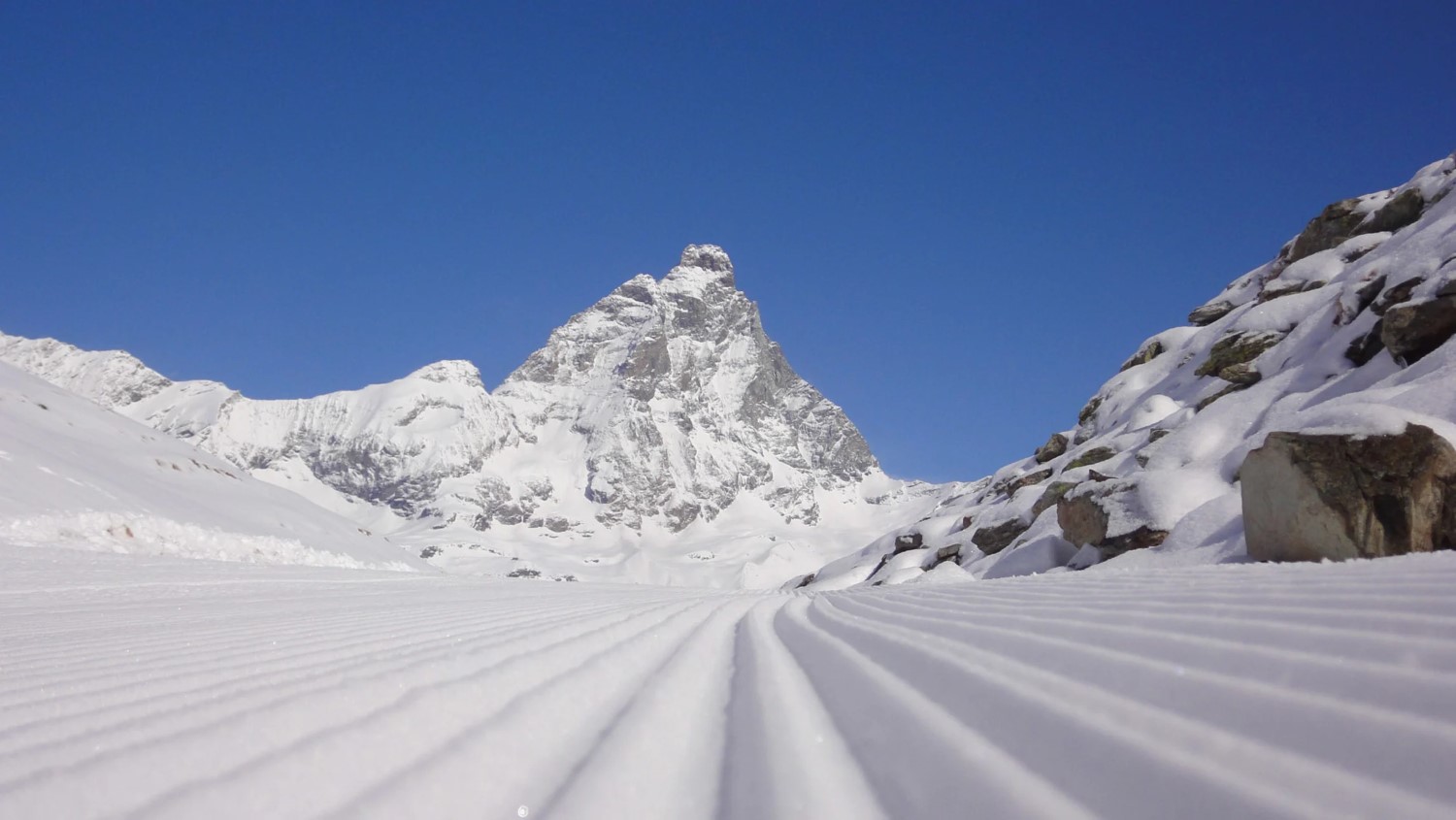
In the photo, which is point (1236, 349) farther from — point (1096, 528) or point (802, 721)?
point (802, 721)

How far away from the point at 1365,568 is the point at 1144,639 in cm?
237

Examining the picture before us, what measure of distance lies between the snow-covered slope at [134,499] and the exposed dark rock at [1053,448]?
2132 cm

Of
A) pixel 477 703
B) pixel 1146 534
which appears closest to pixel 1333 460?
pixel 1146 534

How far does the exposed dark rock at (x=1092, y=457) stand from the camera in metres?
16.9

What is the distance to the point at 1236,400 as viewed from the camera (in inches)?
520

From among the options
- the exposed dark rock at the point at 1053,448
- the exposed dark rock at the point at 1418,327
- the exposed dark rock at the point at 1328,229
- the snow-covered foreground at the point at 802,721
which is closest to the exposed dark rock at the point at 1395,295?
the exposed dark rock at the point at 1418,327

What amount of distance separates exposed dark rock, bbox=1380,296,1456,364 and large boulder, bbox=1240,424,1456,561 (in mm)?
4223

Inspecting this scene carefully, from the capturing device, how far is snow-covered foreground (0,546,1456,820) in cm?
126

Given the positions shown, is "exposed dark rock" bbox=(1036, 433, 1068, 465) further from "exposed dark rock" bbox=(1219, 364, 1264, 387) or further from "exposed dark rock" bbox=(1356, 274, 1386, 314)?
"exposed dark rock" bbox=(1356, 274, 1386, 314)

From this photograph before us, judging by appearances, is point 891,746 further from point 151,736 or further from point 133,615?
point 133,615

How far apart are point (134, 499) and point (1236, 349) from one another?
26.6 m

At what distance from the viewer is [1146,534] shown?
1066 cm

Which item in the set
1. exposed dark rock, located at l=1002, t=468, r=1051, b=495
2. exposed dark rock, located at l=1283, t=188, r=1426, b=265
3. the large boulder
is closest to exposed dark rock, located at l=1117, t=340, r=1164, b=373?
exposed dark rock, located at l=1283, t=188, r=1426, b=265

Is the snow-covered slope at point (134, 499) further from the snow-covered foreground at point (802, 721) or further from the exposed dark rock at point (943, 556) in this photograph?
the snow-covered foreground at point (802, 721)
